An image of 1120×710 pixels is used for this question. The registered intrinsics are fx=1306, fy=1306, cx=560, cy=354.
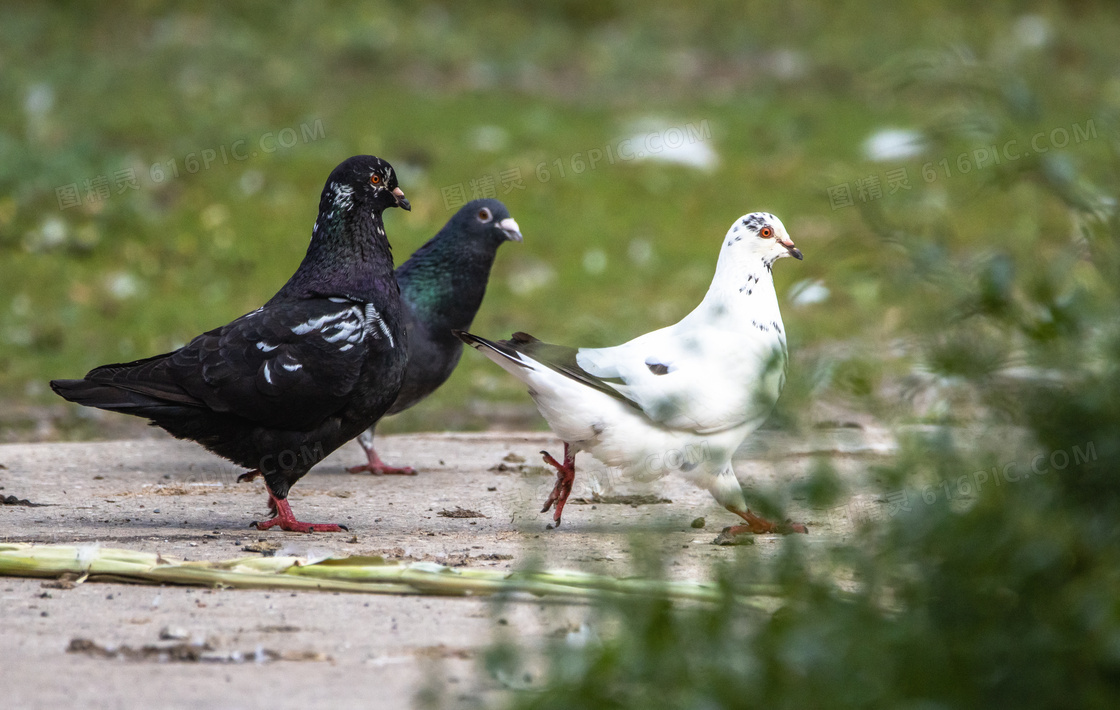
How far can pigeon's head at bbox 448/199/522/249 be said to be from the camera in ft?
19.4

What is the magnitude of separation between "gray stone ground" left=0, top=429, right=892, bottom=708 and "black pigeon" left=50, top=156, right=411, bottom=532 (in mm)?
304

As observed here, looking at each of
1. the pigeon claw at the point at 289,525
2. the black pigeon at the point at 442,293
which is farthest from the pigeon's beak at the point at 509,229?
the pigeon claw at the point at 289,525

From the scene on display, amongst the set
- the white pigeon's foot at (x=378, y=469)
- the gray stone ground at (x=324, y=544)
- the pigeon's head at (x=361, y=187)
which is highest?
the pigeon's head at (x=361, y=187)

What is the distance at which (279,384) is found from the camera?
4.35 metres

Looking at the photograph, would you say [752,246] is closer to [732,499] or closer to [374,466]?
[732,499]

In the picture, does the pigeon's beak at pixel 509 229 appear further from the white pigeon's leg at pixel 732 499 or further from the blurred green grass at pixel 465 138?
the white pigeon's leg at pixel 732 499

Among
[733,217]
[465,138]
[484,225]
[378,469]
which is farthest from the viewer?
[465,138]

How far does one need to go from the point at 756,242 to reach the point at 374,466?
6.80 feet

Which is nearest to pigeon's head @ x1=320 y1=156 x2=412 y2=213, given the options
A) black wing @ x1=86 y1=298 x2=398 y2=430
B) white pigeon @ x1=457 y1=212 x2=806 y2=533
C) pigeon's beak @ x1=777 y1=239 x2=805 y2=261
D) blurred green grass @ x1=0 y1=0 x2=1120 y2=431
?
black wing @ x1=86 y1=298 x2=398 y2=430

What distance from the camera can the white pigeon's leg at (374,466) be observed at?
5637 mm

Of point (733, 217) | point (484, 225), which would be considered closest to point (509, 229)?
point (484, 225)

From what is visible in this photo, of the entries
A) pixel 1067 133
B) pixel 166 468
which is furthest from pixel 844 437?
pixel 1067 133

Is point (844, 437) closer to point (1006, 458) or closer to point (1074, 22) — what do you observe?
point (1006, 458)

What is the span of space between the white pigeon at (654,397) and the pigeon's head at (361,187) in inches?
37.4
